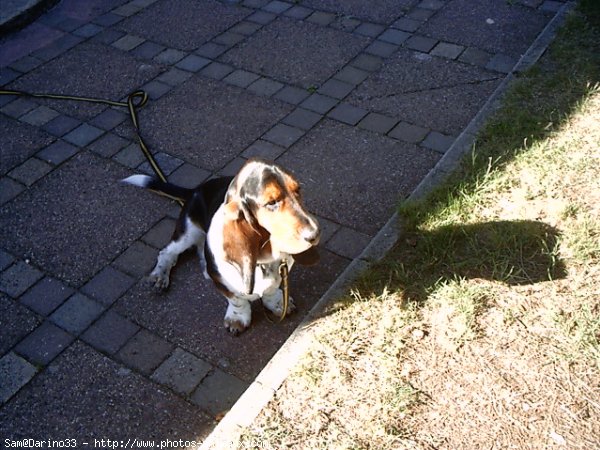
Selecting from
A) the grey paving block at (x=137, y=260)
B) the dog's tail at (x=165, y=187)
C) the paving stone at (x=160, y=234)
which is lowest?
the grey paving block at (x=137, y=260)

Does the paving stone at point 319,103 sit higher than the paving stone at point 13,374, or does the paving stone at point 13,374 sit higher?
the paving stone at point 319,103

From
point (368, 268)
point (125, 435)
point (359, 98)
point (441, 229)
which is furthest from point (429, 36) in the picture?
point (125, 435)

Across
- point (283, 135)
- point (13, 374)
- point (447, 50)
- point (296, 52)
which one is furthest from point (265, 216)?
point (447, 50)

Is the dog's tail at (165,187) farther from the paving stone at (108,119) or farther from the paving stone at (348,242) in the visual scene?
the paving stone at (108,119)

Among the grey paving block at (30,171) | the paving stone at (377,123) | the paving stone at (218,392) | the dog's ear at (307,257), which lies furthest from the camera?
the paving stone at (377,123)

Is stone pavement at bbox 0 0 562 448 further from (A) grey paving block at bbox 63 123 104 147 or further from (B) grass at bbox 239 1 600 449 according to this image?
(B) grass at bbox 239 1 600 449

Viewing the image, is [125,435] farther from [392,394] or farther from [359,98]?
[359,98]

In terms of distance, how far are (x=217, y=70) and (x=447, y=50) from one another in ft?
6.57

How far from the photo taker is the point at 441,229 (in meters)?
3.72

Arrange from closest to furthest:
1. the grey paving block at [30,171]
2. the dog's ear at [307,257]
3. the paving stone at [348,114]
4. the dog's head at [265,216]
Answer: the dog's head at [265,216]
the dog's ear at [307,257]
the grey paving block at [30,171]
the paving stone at [348,114]

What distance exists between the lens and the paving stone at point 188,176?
4.39 metres

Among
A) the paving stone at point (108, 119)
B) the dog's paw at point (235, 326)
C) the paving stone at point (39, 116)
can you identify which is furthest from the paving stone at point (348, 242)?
the paving stone at point (39, 116)

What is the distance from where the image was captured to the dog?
2.63 metres

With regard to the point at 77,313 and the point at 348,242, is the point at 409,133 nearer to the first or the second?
the point at 348,242
